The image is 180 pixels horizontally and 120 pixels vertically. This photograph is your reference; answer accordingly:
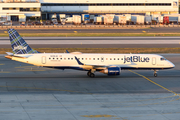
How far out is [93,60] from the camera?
→ 44781mm

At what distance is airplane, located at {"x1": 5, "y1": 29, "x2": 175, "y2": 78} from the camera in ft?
145

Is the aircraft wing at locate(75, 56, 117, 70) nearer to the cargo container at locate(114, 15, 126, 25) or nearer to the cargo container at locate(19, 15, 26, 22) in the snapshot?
the cargo container at locate(114, 15, 126, 25)

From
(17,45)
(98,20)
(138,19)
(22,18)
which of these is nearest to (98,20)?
(98,20)

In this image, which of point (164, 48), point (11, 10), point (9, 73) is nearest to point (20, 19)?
point (11, 10)

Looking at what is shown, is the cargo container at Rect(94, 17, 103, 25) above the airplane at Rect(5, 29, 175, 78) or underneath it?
above

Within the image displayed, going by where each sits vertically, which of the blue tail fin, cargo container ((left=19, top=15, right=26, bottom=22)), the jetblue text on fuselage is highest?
cargo container ((left=19, top=15, right=26, bottom=22))

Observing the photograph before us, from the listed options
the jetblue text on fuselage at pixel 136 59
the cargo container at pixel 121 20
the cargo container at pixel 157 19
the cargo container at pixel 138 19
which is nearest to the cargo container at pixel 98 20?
the cargo container at pixel 121 20

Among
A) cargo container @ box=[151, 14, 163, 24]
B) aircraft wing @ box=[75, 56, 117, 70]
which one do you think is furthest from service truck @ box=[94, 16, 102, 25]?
aircraft wing @ box=[75, 56, 117, 70]

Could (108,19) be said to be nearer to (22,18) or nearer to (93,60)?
(22,18)
